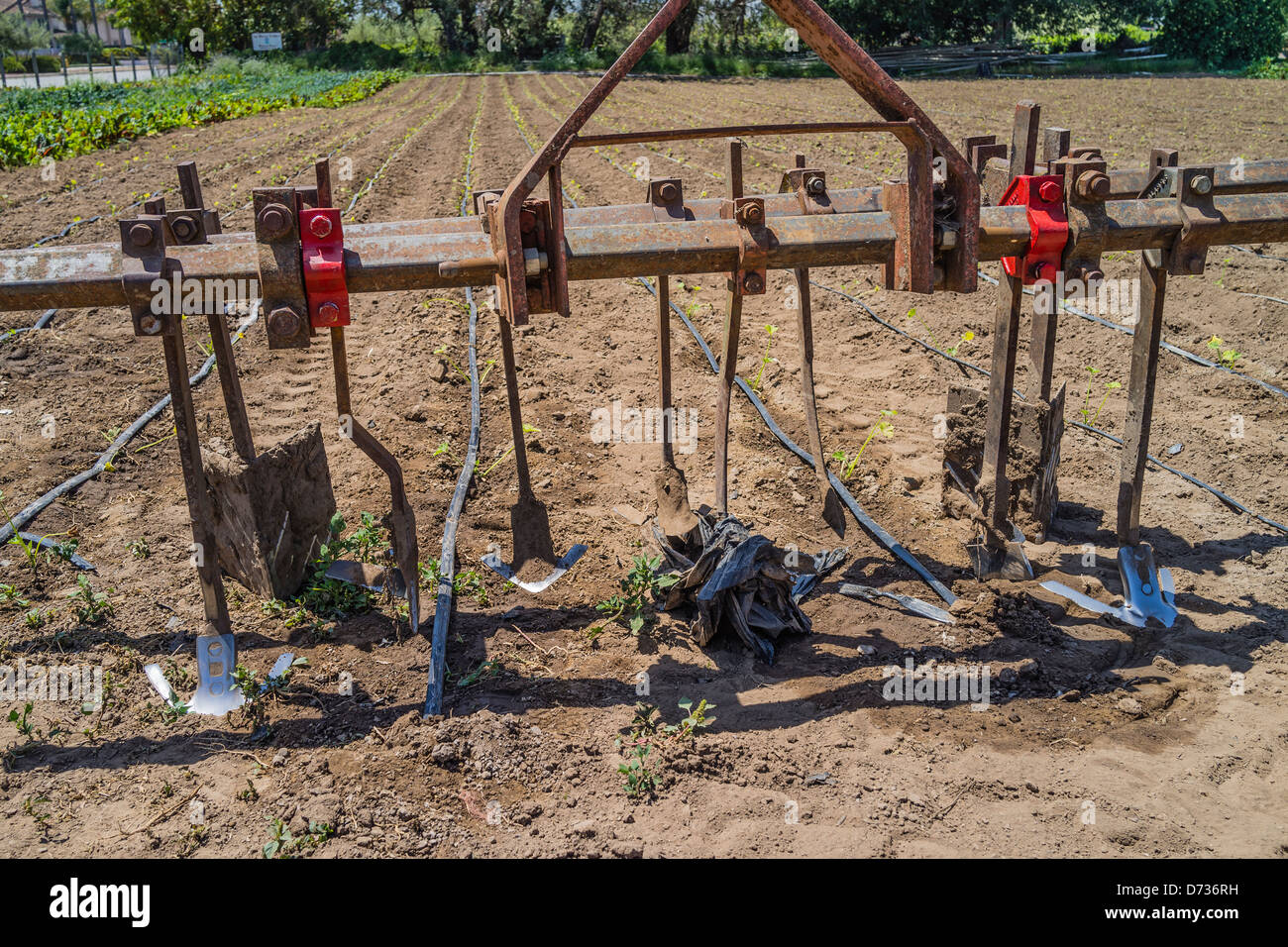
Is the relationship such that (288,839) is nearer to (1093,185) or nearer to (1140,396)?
(1093,185)

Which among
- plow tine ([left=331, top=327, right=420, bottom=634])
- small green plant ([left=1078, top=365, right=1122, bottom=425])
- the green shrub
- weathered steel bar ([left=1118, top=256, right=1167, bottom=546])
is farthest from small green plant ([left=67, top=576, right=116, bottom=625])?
the green shrub

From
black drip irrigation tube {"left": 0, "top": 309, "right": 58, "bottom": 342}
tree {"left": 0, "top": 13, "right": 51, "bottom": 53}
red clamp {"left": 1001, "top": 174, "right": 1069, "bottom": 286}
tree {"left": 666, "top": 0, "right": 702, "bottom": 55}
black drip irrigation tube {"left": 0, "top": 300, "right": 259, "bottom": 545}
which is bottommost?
black drip irrigation tube {"left": 0, "top": 300, "right": 259, "bottom": 545}

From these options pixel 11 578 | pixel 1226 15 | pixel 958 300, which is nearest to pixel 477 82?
pixel 1226 15

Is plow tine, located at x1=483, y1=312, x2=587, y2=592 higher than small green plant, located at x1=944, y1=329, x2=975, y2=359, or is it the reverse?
small green plant, located at x1=944, y1=329, x2=975, y2=359

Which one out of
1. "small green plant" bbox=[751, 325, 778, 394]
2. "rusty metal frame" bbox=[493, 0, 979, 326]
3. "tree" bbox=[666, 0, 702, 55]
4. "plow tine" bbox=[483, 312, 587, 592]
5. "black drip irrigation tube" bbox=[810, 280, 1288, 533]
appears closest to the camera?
"rusty metal frame" bbox=[493, 0, 979, 326]

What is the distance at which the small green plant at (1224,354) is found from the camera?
19.9ft

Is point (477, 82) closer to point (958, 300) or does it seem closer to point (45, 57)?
point (958, 300)

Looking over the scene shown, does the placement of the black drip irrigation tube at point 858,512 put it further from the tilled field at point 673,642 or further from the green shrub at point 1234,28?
the green shrub at point 1234,28

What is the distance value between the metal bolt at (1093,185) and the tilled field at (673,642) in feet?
5.08

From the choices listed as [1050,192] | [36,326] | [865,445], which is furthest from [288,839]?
[36,326]

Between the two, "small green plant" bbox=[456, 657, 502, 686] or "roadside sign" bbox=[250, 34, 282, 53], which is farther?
"roadside sign" bbox=[250, 34, 282, 53]

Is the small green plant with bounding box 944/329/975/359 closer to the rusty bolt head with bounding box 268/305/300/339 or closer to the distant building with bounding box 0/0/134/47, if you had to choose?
the rusty bolt head with bounding box 268/305/300/339

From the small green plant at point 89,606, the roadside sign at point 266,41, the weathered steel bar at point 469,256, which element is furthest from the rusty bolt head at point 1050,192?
the roadside sign at point 266,41

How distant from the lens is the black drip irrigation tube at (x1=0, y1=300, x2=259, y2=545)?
4492 mm
